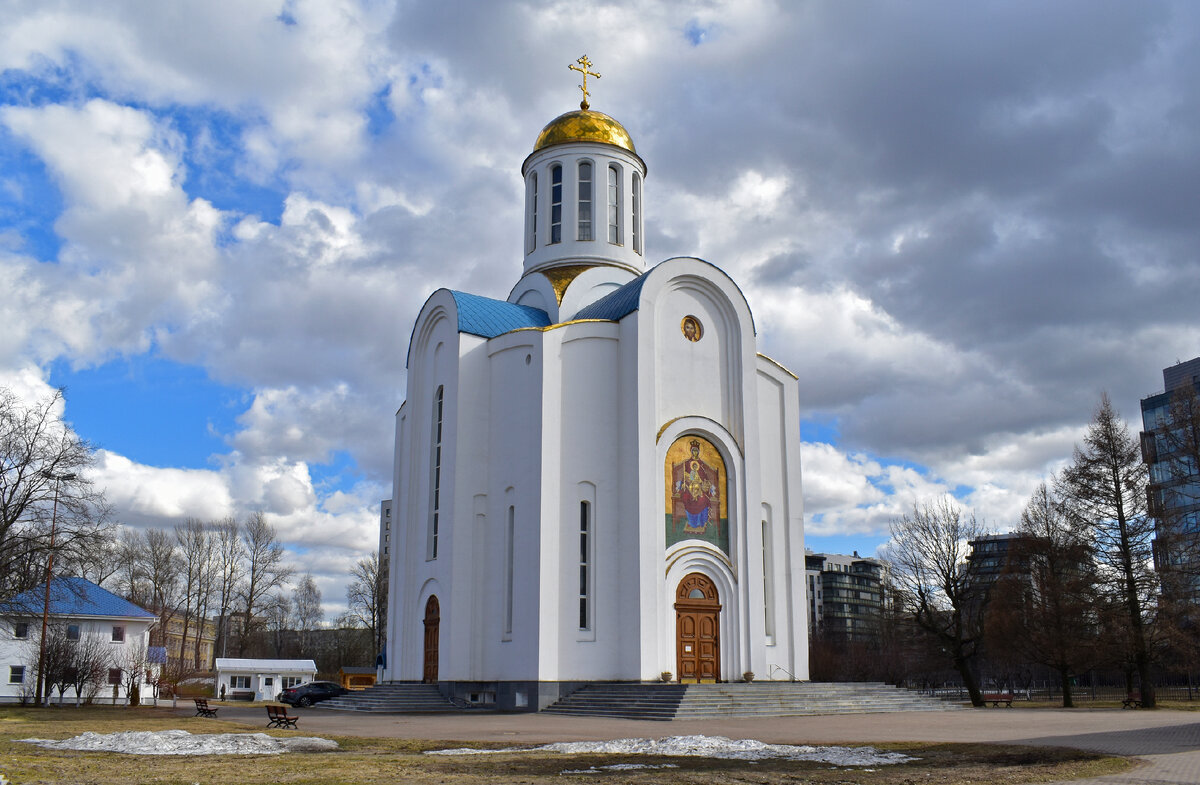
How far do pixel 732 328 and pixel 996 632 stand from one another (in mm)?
14144

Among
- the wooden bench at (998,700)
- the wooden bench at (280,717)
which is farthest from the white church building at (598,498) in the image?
the wooden bench at (998,700)

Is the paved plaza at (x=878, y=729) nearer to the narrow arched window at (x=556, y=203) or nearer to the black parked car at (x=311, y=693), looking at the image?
the black parked car at (x=311, y=693)

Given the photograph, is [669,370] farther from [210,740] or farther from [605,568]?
[210,740]

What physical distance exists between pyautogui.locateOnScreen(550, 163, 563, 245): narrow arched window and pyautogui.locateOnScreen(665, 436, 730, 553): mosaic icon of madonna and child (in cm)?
947

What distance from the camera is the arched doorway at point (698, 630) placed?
2577 centimetres

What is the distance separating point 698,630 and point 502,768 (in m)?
15.7

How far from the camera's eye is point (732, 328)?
29031 mm

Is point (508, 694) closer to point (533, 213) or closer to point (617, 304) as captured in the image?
point (617, 304)

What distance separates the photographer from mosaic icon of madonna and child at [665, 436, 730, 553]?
2641 centimetres

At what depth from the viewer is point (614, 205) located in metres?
32.7

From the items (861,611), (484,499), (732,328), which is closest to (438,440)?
(484,499)

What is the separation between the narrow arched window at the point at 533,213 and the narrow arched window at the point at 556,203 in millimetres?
762

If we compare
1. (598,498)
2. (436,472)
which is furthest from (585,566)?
(436,472)

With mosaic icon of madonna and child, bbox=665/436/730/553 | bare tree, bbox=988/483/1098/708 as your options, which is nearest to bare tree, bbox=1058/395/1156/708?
bare tree, bbox=988/483/1098/708
